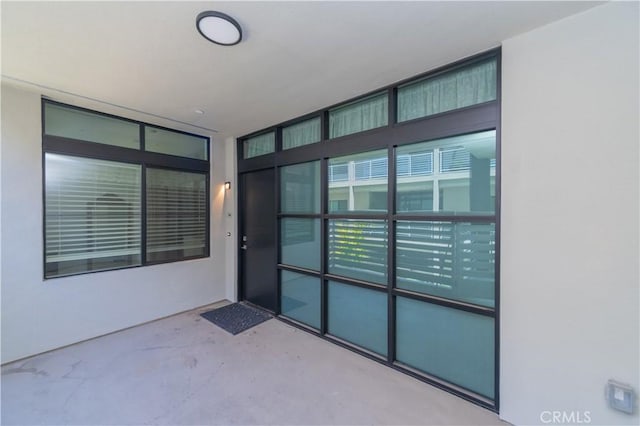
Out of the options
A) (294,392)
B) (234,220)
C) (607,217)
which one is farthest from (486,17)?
(234,220)

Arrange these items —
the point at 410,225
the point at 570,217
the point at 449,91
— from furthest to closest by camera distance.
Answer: the point at 410,225
the point at 449,91
the point at 570,217

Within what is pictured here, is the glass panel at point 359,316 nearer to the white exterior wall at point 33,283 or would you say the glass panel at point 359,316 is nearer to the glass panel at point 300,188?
the glass panel at point 300,188

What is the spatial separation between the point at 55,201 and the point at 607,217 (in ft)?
16.1

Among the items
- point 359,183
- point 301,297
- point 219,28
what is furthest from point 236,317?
point 219,28

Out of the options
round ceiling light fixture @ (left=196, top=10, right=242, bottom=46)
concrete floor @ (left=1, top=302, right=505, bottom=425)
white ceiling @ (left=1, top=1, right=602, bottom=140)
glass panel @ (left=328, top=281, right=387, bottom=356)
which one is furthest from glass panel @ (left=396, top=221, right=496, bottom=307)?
round ceiling light fixture @ (left=196, top=10, right=242, bottom=46)

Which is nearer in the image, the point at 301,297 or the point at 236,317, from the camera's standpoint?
the point at 301,297

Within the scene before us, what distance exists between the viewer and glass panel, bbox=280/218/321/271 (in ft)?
10.5

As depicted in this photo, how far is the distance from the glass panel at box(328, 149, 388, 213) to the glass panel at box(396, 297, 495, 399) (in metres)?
1.03

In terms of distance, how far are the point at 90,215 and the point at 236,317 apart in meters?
2.24

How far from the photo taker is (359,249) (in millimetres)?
2791

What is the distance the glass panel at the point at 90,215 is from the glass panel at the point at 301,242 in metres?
2.01

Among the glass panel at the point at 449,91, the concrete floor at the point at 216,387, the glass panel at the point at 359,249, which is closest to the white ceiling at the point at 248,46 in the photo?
the glass panel at the point at 449,91

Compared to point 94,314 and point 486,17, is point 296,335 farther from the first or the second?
point 486,17

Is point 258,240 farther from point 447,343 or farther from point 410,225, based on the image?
point 447,343
